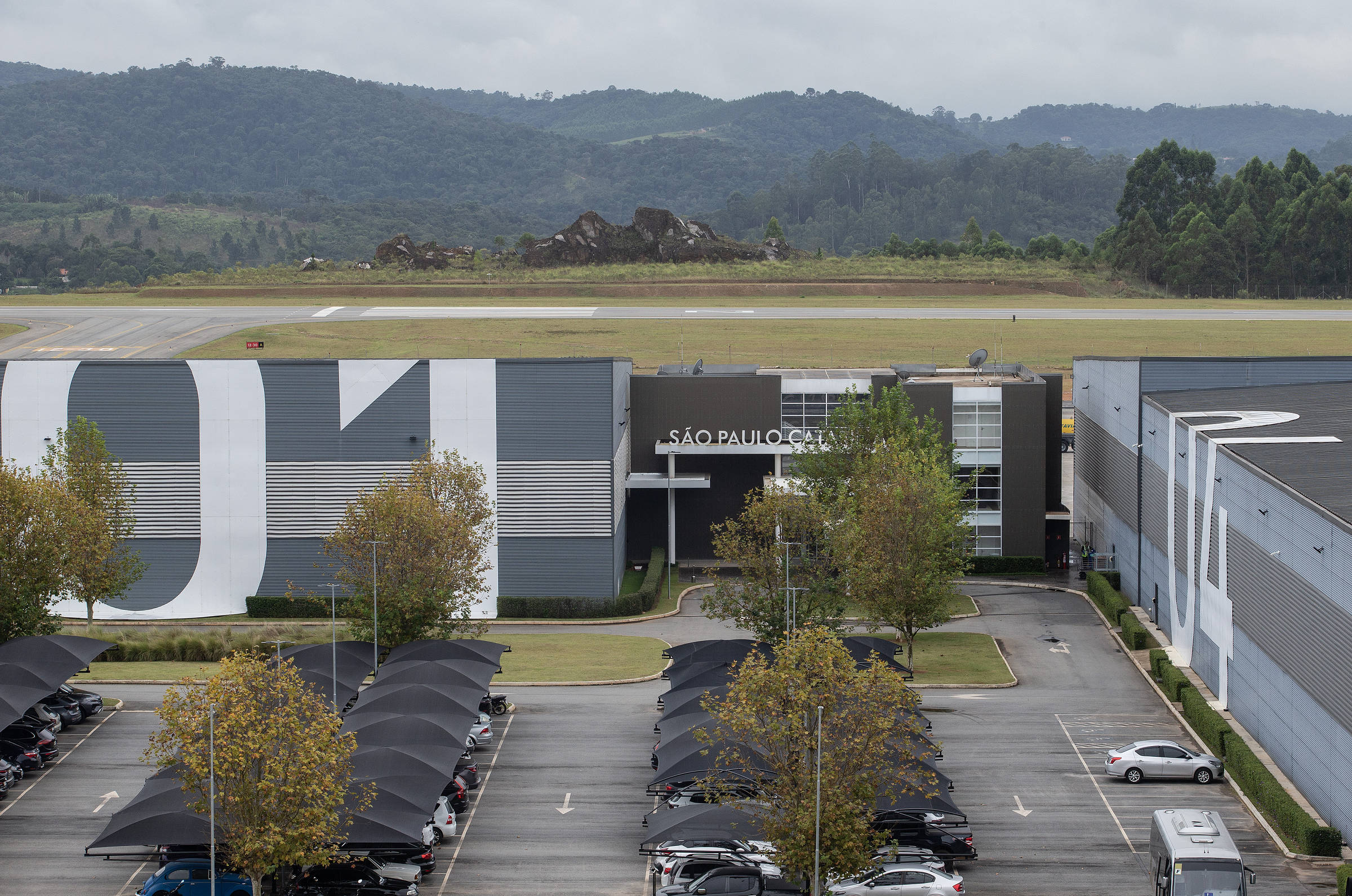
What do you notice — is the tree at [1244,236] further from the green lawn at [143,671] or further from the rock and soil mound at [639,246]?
the green lawn at [143,671]

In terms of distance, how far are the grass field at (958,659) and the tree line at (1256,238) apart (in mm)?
91706

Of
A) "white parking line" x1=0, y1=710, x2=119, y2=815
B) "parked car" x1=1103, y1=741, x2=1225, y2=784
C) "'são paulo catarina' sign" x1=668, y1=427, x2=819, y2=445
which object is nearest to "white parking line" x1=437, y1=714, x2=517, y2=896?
"white parking line" x1=0, y1=710, x2=119, y2=815

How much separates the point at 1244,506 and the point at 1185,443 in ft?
26.0

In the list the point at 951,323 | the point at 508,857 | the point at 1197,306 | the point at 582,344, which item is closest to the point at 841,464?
the point at 508,857

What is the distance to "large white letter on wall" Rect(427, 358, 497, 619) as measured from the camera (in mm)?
58375

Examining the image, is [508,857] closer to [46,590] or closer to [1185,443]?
[46,590]

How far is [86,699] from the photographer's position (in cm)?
4203

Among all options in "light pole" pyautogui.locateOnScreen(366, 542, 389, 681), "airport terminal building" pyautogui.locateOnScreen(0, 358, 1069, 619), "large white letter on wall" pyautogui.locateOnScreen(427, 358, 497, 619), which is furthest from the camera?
"large white letter on wall" pyautogui.locateOnScreen(427, 358, 497, 619)

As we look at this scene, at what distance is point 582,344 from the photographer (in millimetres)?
89438

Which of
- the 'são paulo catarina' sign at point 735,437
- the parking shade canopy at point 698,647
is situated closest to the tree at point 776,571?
the parking shade canopy at point 698,647

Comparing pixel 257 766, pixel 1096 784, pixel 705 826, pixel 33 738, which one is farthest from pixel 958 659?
pixel 33 738

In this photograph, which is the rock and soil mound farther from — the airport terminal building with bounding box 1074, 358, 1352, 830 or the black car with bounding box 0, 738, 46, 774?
the black car with bounding box 0, 738, 46, 774

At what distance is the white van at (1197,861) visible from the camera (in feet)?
90.4

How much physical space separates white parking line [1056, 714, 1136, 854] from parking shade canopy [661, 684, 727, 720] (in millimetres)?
10193
